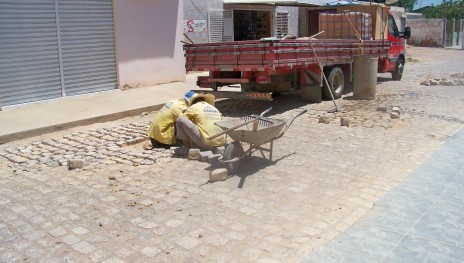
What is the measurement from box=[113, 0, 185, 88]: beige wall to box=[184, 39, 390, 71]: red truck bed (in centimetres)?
257

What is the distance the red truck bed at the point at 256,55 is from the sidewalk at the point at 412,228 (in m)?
4.15

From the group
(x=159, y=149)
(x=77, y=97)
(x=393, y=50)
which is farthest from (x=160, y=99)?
(x=393, y=50)

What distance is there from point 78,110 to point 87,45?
212 cm

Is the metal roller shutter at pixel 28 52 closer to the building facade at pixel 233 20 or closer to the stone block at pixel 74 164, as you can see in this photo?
the stone block at pixel 74 164

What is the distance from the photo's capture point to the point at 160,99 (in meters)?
11.4

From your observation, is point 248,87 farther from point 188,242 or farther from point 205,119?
point 188,242

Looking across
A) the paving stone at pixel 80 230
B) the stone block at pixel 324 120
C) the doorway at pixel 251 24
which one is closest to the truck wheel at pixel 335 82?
the stone block at pixel 324 120

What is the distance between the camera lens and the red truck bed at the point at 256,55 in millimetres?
9211

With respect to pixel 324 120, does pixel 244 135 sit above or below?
above

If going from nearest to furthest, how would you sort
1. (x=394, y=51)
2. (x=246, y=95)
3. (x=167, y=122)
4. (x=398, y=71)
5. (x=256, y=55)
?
(x=167, y=122)
(x=256, y=55)
(x=246, y=95)
(x=394, y=51)
(x=398, y=71)

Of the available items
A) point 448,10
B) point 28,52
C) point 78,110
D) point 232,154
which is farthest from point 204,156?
point 448,10

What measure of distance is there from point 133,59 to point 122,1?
58.2 inches

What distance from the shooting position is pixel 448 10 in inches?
1731

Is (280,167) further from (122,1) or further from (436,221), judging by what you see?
(122,1)
